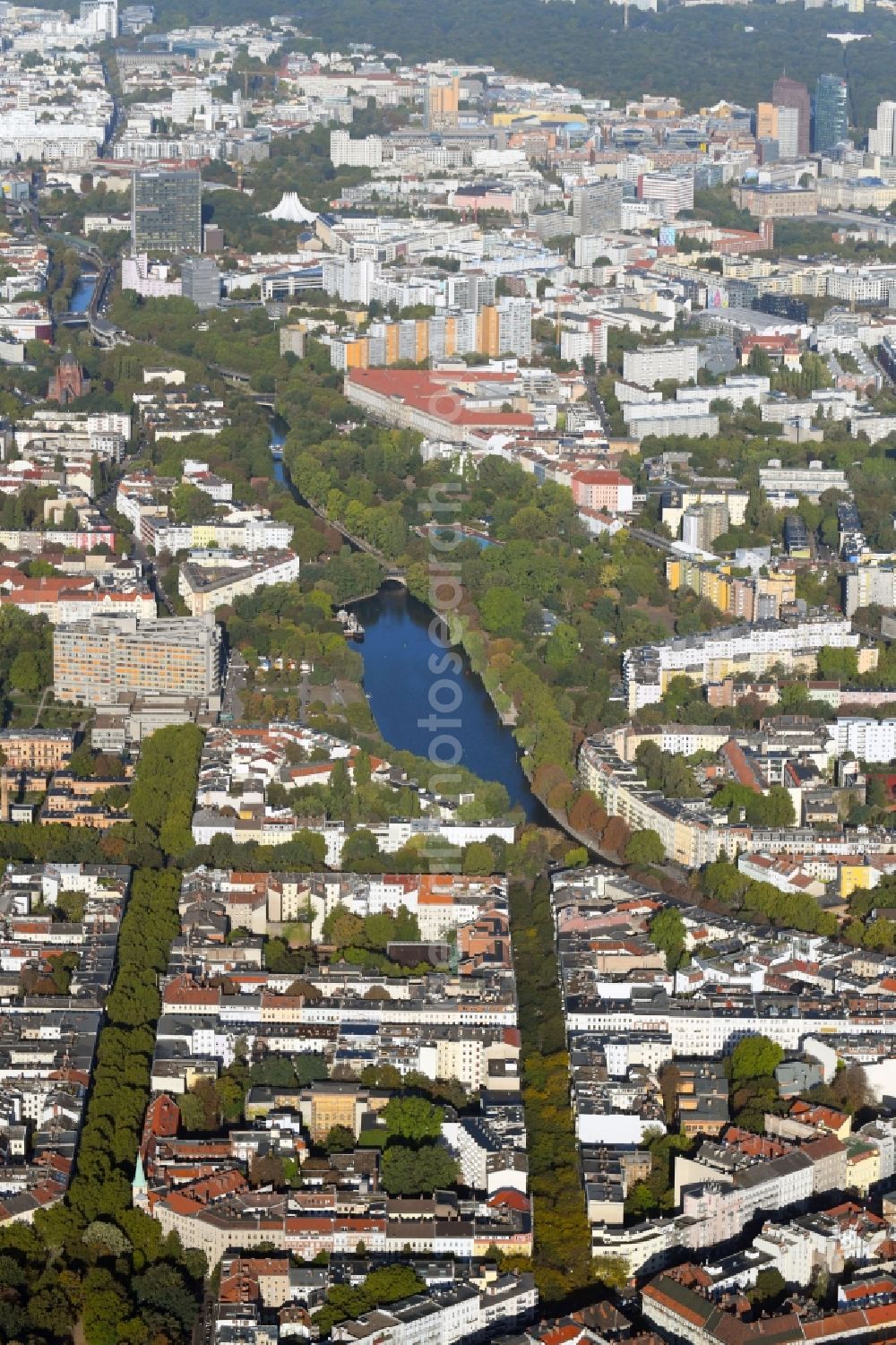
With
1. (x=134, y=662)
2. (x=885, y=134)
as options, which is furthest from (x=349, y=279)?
(x=134, y=662)

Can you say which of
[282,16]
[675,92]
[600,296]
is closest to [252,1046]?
[600,296]

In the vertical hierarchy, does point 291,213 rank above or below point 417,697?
below

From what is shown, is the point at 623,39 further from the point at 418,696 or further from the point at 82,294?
the point at 418,696

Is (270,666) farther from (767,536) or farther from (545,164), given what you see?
(545,164)

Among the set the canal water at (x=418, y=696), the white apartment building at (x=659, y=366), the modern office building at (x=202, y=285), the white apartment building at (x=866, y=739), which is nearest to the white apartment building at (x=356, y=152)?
the modern office building at (x=202, y=285)

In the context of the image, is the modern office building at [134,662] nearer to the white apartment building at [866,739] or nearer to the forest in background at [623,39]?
the white apartment building at [866,739]

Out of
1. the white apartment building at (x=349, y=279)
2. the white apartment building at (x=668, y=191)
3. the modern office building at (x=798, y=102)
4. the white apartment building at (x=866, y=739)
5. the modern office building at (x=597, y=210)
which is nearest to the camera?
the white apartment building at (x=866, y=739)
